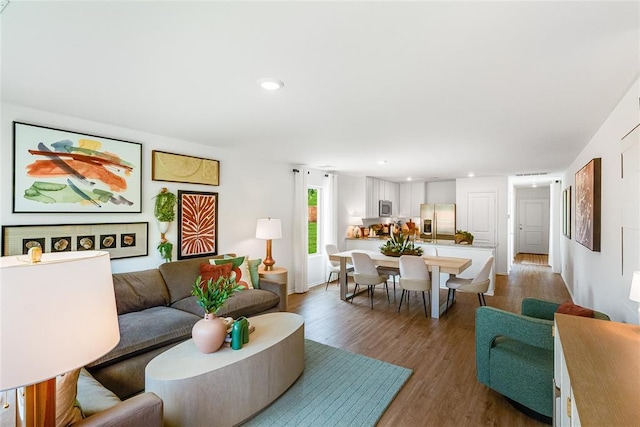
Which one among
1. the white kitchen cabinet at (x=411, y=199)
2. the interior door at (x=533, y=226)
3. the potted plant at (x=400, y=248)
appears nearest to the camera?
the potted plant at (x=400, y=248)

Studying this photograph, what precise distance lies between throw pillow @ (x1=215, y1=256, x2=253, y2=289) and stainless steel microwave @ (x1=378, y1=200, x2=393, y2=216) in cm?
470

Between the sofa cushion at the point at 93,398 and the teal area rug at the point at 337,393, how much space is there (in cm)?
93

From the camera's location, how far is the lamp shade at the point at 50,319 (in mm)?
726

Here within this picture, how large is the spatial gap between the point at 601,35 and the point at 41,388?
8.98 feet

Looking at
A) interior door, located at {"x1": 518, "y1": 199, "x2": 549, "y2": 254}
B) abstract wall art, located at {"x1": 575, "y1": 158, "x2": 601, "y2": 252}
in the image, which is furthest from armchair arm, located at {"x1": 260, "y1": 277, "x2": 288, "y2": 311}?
interior door, located at {"x1": 518, "y1": 199, "x2": 549, "y2": 254}

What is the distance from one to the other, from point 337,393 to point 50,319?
223cm

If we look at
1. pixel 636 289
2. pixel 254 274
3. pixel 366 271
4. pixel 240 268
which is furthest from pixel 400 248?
pixel 636 289

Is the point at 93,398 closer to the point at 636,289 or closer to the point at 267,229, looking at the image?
the point at 636,289

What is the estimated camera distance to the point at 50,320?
78cm

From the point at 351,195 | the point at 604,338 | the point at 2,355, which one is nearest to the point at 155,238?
the point at 2,355

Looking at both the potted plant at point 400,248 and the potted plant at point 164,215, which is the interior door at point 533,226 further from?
the potted plant at point 164,215

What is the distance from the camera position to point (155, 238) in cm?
359

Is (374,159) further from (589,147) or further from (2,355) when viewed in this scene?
(2,355)

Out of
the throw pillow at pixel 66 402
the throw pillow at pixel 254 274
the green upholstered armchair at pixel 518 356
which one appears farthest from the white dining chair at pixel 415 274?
the throw pillow at pixel 66 402
